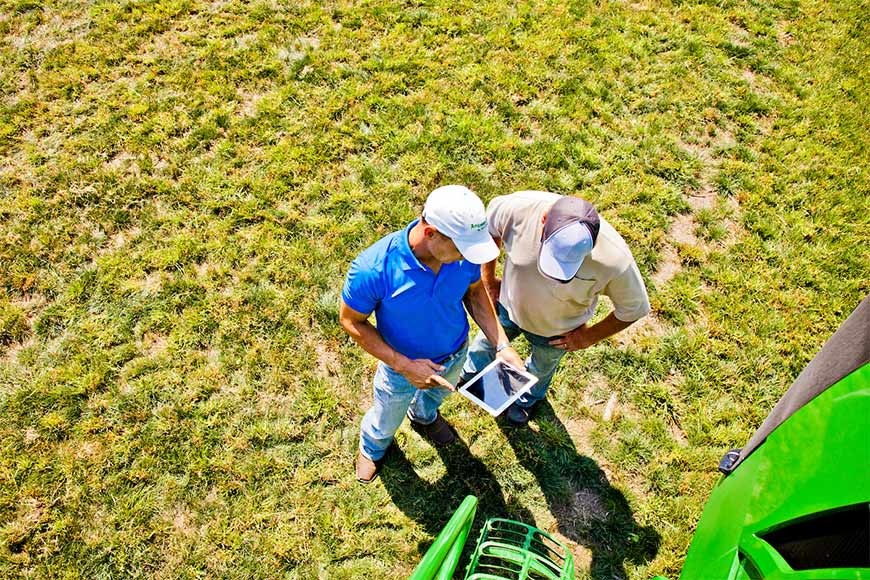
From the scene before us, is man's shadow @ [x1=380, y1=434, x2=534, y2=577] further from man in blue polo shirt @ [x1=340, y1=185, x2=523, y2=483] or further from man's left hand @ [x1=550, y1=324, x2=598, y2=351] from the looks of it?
man's left hand @ [x1=550, y1=324, x2=598, y2=351]

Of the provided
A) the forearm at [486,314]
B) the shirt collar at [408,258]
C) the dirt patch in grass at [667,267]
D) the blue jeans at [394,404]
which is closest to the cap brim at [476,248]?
the shirt collar at [408,258]

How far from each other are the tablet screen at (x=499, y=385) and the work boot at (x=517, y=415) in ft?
3.25

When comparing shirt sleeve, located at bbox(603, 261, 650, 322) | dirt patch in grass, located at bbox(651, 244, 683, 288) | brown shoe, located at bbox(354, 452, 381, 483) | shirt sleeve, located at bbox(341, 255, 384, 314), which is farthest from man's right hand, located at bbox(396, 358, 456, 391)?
dirt patch in grass, located at bbox(651, 244, 683, 288)

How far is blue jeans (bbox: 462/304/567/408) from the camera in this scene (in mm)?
3732

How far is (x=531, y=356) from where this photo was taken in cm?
396

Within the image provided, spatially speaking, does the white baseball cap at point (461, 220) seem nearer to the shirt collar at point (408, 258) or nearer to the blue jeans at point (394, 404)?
the shirt collar at point (408, 258)

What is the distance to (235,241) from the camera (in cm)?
522

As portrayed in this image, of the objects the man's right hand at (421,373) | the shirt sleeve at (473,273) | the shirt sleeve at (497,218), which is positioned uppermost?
the shirt sleeve at (497,218)

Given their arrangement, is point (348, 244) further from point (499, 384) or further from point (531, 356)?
point (499, 384)

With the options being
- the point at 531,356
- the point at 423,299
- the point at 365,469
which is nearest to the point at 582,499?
the point at 531,356

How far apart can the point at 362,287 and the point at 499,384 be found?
42.9 inches

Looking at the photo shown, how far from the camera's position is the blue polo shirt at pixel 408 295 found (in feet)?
9.47

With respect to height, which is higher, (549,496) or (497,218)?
(497,218)

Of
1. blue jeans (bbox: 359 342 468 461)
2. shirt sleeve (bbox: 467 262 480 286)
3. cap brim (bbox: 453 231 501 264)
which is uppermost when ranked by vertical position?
cap brim (bbox: 453 231 501 264)
